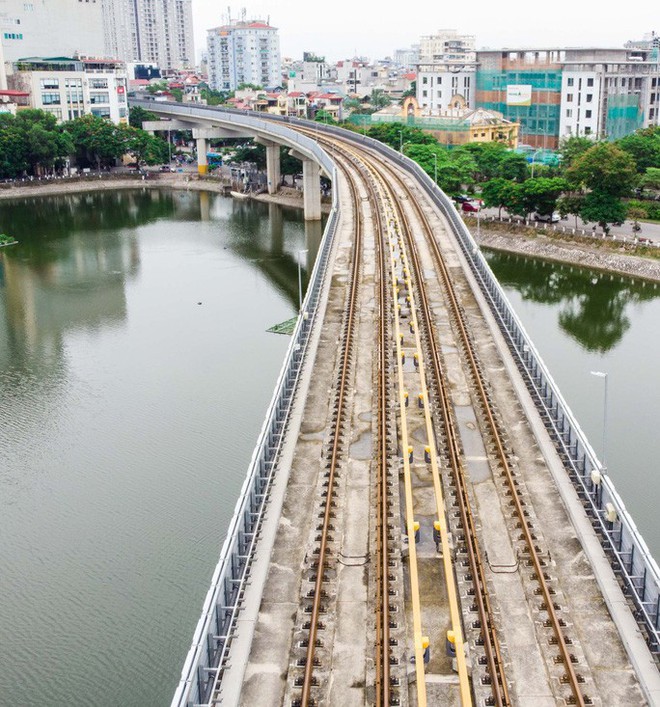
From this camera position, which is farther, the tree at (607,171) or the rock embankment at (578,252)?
the tree at (607,171)

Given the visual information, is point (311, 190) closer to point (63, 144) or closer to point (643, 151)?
point (643, 151)

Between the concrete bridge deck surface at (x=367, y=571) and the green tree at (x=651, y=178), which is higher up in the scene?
the green tree at (x=651, y=178)

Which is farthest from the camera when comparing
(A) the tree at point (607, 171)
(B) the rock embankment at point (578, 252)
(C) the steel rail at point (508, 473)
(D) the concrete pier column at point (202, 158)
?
(D) the concrete pier column at point (202, 158)

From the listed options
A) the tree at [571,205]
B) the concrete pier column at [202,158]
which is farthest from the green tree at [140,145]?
the tree at [571,205]

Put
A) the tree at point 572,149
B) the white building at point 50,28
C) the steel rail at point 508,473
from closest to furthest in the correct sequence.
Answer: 1. the steel rail at point 508,473
2. the tree at point 572,149
3. the white building at point 50,28

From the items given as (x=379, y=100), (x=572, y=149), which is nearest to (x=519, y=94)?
(x=572, y=149)

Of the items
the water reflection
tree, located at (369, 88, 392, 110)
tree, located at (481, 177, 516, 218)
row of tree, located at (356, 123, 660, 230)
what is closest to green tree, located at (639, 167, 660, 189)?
row of tree, located at (356, 123, 660, 230)

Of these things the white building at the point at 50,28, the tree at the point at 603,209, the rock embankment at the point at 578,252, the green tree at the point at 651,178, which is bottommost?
the rock embankment at the point at 578,252

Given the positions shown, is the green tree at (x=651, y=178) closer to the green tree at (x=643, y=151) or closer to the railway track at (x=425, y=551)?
the green tree at (x=643, y=151)
